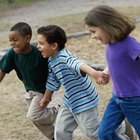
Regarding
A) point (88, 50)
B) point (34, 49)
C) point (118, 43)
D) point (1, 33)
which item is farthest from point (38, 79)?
point (1, 33)

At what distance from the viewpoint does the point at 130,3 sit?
13906mm

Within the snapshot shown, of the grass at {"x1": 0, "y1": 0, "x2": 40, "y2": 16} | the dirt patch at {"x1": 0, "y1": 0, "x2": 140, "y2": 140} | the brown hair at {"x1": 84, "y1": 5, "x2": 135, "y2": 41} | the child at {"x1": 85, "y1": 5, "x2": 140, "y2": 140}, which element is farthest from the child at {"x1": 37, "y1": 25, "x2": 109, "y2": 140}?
the grass at {"x1": 0, "y1": 0, "x2": 40, "y2": 16}

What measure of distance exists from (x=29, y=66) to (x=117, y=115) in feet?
3.02

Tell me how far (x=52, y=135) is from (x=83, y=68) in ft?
4.08

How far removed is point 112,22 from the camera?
3.54m

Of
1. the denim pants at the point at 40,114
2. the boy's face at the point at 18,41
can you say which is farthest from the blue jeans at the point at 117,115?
the boy's face at the point at 18,41

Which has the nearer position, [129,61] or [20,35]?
[129,61]

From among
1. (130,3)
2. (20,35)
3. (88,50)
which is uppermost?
→ (20,35)

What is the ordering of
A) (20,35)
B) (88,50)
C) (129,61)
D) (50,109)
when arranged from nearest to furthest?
(129,61), (20,35), (50,109), (88,50)

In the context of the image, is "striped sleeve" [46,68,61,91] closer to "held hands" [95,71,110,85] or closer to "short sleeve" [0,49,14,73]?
"short sleeve" [0,49,14,73]

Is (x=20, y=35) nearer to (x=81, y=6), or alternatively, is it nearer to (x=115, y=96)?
(x=115, y=96)

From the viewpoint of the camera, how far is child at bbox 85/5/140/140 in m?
3.53

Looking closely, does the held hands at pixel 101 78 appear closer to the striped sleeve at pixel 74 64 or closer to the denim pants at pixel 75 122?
the striped sleeve at pixel 74 64

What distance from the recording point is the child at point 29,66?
4.27 meters
